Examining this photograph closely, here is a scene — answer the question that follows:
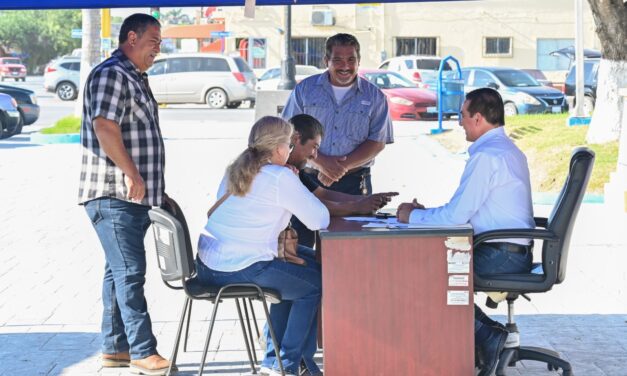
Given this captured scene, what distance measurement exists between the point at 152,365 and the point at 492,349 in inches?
70.5

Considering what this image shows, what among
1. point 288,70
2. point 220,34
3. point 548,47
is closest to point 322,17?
point 220,34

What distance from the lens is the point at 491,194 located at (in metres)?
5.49

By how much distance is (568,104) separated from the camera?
86.9 feet

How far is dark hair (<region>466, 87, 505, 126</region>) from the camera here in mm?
5570

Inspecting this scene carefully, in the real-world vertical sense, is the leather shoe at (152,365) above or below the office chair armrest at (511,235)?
below

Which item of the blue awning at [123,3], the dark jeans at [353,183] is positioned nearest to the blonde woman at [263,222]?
the dark jeans at [353,183]

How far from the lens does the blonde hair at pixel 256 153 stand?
17.8 ft

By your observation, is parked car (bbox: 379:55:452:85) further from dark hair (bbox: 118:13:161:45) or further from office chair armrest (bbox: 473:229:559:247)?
office chair armrest (bbox: 473:229:559:247)

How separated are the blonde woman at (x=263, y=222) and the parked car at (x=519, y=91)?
2028cm

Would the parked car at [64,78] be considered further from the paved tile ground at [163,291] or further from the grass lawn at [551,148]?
the paved tile ground at [163,291]

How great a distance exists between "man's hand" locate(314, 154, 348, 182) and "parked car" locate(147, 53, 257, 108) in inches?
995

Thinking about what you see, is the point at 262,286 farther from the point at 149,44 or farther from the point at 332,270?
the point at 149,44

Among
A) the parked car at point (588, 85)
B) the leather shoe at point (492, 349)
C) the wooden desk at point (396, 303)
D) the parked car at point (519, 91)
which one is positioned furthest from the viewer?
the parked car at point (588, 85)

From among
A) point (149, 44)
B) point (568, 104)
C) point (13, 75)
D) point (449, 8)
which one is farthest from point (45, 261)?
point (13, 75)
